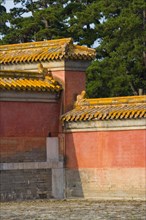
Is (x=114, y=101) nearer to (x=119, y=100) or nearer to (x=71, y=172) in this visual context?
(x=119, y=100)

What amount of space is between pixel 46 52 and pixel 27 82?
144 centimetres

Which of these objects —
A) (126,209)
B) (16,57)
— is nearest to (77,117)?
(16,57)

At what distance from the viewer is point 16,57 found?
112 feet

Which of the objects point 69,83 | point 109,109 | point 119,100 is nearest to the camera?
point 109,109

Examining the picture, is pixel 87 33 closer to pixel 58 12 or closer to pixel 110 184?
pixel 58 12

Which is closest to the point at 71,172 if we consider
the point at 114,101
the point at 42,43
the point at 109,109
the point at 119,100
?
the point at 109,109

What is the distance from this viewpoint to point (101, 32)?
46.8m

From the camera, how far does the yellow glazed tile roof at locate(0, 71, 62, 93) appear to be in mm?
31734

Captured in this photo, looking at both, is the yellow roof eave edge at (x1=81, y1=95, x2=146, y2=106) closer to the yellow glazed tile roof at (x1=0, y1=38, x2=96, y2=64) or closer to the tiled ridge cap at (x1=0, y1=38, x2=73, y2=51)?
the yellow glazed tile roof at (x1=0, y1=38, x2=96, y2=64)

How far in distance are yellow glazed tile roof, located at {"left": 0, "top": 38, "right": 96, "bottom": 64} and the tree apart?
33.4 feet

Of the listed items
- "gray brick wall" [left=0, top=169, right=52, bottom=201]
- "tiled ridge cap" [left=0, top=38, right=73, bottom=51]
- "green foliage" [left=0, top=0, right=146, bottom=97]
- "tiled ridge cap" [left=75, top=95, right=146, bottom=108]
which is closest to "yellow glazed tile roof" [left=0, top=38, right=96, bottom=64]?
"tiled ridge cap" [left=0, top=38, right=73, bottom=51]

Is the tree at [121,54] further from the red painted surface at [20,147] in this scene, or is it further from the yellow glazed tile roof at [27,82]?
the red painted surface at [20,147]

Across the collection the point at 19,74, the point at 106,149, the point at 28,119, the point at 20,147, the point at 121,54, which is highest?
the point at 121,54

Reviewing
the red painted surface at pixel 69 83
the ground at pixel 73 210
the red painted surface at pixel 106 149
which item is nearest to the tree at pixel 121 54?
the red painted surface at pixel 69 83
